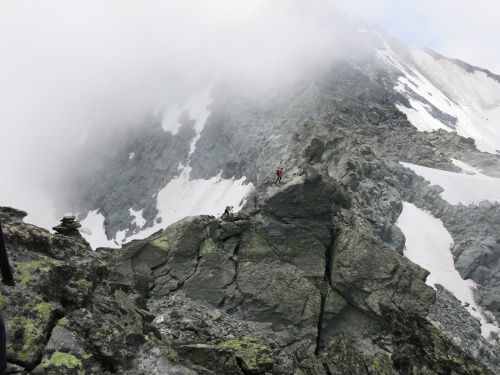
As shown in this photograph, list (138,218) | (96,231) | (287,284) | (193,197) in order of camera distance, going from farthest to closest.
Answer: (96,231) < (138,218) < (193,197) < (287,284)

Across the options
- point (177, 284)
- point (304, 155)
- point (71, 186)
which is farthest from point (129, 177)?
point (177, 284)

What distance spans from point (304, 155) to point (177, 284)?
1735 cm

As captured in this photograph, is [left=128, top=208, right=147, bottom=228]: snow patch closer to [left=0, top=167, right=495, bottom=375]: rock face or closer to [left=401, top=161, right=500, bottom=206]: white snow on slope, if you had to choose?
[left=401, top=161, right=500, bottom=206]: white snow on slope

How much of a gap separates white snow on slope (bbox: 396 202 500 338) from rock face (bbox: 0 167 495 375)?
15160 millimetres

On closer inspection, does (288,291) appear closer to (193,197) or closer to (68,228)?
(68,228)

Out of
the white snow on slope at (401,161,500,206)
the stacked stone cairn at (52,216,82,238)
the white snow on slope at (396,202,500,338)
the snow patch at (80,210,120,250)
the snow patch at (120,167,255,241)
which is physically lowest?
the white snow on slope at (396,202,500,338)

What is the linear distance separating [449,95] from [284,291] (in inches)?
6616

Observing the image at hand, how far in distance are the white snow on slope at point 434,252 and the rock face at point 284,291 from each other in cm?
1516

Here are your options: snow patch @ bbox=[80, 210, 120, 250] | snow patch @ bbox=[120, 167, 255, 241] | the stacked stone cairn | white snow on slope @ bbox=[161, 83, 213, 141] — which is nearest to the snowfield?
snow patch @ bbox=[120, 167, 255, 241]

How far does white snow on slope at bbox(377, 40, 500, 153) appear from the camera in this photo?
114m

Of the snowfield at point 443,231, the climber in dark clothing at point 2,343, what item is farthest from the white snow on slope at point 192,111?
the climber in dark clothing at point 2,343

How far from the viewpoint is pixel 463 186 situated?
52625 mm

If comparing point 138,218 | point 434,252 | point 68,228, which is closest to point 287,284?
point 68,228

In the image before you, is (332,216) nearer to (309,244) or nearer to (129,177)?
(309,244)
